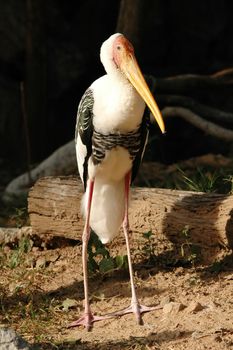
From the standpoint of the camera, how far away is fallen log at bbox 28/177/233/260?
213 inches

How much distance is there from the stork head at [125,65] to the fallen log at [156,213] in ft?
2.64

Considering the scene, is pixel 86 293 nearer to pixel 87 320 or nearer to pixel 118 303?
pixel 87 320

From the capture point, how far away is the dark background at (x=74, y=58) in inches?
342

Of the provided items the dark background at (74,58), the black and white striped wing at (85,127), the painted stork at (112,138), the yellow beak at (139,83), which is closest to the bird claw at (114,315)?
the painted stork at (112,138)

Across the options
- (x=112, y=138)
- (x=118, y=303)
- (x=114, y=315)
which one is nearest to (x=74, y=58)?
(x=112, y=138)

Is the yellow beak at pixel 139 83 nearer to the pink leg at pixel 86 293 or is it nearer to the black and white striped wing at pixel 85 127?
the black and white striped wing at pixel 85 127

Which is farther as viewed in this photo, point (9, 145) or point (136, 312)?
point (9, 145)

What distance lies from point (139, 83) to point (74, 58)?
4469 mm

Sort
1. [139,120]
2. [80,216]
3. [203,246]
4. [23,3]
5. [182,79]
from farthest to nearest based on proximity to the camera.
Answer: [23,3] < [182,79] < [80,216] < [203,246] < [139,120]

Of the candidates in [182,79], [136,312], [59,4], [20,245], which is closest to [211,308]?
[136,312]

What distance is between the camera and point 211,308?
4.89 meters

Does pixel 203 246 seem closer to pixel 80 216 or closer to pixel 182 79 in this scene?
pixel 80 216

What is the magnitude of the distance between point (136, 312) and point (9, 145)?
180 inches

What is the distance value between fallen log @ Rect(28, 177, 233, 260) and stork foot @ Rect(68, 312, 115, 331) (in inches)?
32.9
